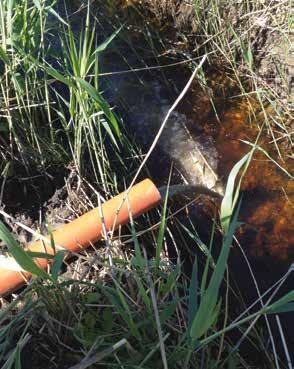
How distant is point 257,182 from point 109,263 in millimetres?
891

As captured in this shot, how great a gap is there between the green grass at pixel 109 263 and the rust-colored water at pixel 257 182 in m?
0.11

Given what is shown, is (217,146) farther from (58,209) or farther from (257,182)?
(58,209)

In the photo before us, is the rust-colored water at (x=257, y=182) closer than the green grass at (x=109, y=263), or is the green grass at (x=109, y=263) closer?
the green grass at (x=109, y=263)

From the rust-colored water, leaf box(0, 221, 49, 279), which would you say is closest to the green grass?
leaf box(0, 221, 49, 279)

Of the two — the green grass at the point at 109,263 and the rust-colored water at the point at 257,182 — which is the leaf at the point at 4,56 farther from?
the rust-colored water at the point at 257,182

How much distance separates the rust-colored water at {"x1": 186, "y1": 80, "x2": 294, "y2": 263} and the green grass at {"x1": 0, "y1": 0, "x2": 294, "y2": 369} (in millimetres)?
109

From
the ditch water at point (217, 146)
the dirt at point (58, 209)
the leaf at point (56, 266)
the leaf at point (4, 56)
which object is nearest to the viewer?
the leaf at point (56, 266)

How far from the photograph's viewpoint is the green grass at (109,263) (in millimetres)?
1238

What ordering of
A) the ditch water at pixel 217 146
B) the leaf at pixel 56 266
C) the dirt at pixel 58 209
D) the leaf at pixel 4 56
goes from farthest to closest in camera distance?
the ditch water at pixel 217 146, the dirt at pixel 58 209, the leaf at pixel 4 56, the leaf at pixel 56 266

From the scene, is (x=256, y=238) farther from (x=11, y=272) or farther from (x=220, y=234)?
(x=11, y=272)

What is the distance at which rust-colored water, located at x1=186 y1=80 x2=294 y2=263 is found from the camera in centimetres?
203

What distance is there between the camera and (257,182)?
218cm

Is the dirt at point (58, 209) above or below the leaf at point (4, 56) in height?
below

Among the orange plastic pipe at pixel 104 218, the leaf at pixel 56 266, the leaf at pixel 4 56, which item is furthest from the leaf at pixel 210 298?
the leaf at pixel 4 56
